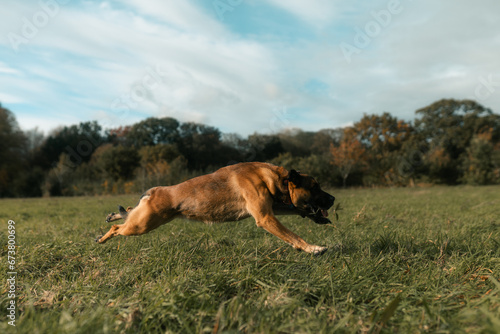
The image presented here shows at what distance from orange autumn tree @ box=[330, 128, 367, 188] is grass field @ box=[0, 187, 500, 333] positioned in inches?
1446

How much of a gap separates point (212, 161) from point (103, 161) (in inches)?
461

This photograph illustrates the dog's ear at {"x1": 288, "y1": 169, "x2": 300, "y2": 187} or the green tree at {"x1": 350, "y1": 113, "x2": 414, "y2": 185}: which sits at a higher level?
the green tree at {"x1": 350, "y1": 113, "x2": 414, "y2": 185}

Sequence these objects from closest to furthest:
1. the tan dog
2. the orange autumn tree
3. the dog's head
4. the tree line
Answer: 1. the tan dog
2. the dog's head
3. the tree line
4. the orange autumn tree

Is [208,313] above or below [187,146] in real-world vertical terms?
below

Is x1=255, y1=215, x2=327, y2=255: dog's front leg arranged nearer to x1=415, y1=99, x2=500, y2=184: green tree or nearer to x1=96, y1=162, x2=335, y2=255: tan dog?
x1=96, y1=162, x2=335, y2=255: tan dog

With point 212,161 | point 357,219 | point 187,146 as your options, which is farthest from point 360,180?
point 357,219

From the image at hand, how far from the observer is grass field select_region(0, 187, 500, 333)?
2.49m

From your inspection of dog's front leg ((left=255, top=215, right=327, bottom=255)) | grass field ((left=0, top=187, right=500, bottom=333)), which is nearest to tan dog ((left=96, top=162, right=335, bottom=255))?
dog's front leg ((left=255, top=215, right=327, bottom=255))

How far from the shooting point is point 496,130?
49875mm

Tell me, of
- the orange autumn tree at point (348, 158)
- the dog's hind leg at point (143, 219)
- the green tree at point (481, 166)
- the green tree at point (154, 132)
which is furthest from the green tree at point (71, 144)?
the green tree at point (481, 166)

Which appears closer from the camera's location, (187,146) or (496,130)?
(187,146)

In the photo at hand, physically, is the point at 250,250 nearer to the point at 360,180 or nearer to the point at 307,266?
Answer: the point at 307,266

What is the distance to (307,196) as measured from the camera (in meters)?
4.66

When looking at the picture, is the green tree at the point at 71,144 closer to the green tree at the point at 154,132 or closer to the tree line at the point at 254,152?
the tree line at the point at 254,152
